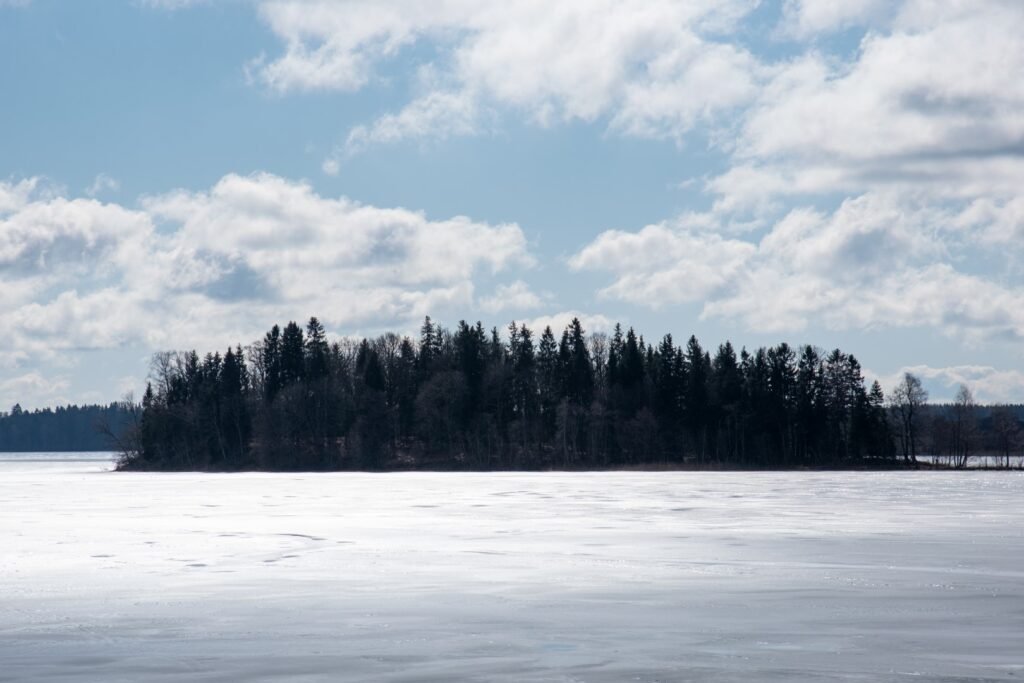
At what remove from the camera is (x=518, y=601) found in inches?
619

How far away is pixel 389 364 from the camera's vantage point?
159 meters

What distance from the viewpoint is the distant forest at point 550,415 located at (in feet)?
456

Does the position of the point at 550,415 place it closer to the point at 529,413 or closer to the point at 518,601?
the point at 529,413

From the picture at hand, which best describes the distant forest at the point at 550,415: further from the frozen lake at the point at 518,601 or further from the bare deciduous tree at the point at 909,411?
the frozen lake at the point at 518,601

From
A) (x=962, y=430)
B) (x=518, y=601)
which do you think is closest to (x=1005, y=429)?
(x=962, y=430)

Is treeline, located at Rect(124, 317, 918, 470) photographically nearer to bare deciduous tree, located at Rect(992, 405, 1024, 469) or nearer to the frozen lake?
bare deciduous tree, located at Rect(992, 405, 1024, 469)

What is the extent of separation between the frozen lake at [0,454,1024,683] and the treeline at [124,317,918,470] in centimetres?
10490

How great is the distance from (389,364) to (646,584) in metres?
143

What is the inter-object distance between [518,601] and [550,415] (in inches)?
5177

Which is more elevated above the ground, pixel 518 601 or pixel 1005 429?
pixel 1005 429

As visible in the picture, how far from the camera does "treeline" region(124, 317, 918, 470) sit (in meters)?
139

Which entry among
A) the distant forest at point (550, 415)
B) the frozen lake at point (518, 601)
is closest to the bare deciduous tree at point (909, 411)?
the distant forest at point (550, 415)

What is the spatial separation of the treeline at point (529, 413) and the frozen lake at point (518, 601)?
4130 inches

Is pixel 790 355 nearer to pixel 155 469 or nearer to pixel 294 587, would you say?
pixel 155 469
